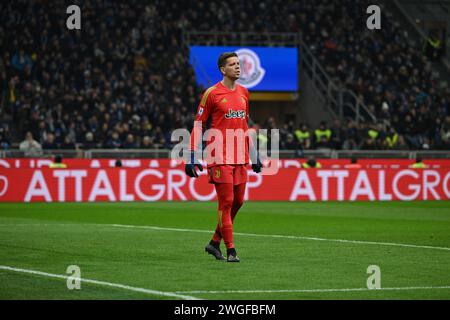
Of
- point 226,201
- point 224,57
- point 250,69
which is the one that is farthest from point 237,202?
point 250,69

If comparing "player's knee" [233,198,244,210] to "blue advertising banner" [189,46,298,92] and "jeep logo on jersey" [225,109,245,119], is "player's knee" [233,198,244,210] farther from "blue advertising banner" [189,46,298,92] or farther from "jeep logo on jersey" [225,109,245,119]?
"blue advertising banner" [189,46,298,92]

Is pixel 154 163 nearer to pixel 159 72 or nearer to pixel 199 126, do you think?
pixel 159 72

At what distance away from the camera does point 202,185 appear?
95.8 feet

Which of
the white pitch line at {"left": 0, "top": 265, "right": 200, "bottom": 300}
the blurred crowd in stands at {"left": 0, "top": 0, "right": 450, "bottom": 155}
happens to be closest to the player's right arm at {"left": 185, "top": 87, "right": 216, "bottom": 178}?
the white pitch line at {"left": 0, "top": 265, "right": 200, "bottom": 300}

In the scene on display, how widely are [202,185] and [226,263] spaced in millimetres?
17238

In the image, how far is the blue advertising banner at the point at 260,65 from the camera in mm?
43281

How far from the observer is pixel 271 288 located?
9688mm

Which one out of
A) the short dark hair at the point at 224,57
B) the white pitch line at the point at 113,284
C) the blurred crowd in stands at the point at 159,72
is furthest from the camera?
the blurred crowd in stands at the point at 159,72

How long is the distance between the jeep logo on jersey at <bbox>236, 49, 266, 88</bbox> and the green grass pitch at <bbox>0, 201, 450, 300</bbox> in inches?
790

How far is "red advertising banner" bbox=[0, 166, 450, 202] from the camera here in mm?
28141

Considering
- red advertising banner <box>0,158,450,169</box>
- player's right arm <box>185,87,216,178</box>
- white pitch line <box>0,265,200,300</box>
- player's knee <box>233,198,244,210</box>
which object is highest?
red advertising banner <box>0,158,450,169</box>

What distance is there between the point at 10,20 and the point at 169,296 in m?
30.1

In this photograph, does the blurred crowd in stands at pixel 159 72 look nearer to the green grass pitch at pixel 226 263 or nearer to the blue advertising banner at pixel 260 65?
the blue advertising banner at pixel 260 65

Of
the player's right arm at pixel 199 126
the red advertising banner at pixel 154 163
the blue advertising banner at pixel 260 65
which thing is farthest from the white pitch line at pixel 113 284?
the blue advertising banner at pixel 260 65
